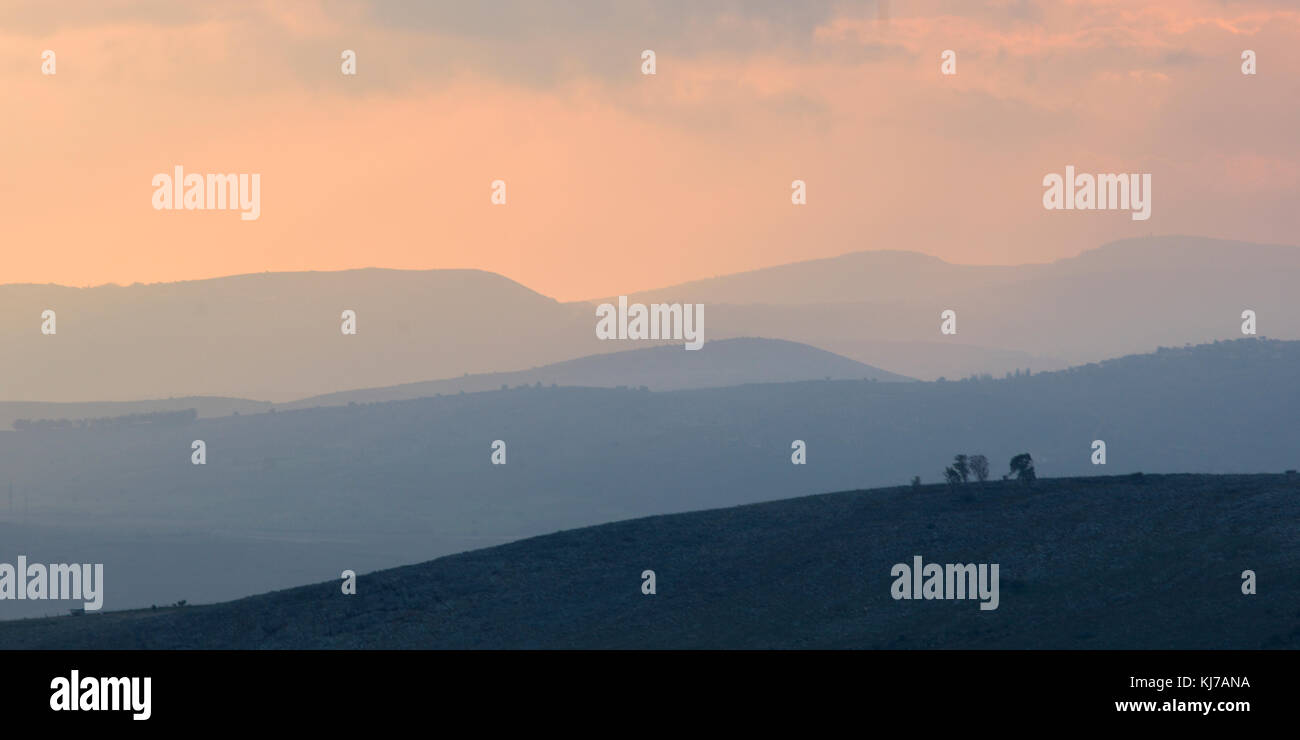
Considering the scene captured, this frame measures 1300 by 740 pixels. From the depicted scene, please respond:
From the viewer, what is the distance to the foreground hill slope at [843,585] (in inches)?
1973

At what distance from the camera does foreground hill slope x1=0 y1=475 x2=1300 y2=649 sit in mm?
50125

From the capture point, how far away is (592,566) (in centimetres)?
6806

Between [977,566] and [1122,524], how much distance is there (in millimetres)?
6565

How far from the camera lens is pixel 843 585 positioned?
59.7m

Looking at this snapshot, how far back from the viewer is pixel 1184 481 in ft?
218

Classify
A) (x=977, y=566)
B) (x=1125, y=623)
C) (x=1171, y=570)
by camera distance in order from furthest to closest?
(x=977, y=566)
(x=1171, y=570)
(x=1125, y=623)
